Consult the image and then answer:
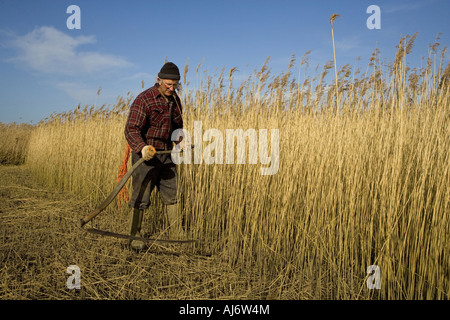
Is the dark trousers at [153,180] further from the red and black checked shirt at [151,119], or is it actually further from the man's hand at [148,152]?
the man's hand at [148,152]

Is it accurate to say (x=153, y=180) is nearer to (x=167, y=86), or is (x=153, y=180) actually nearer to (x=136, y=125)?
(x=136, y=125)

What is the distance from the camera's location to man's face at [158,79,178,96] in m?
2.42

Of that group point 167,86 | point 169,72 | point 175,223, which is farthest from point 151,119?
point 175,223

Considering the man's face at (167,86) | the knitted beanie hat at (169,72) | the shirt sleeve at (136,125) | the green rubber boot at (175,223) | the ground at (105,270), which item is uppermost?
the knitted beanie hat at (169,72)

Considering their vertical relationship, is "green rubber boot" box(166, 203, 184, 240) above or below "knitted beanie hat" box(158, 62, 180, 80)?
below

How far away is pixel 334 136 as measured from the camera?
6.99ft

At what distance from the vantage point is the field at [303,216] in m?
1.71

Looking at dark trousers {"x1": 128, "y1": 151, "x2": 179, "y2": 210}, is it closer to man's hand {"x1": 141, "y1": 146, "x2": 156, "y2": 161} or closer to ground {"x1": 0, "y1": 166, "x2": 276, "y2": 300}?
man's hand {"x1": 141, "y1": 146, "x2": 156, "y2": 161}

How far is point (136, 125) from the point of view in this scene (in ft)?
7.82

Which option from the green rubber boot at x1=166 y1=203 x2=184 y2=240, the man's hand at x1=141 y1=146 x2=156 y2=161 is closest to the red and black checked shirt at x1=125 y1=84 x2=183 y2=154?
the man's hand at x1=141 y1=146 x2=156 y2=161

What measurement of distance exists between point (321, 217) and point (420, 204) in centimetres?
62

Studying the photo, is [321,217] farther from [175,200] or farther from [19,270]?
[19,270]

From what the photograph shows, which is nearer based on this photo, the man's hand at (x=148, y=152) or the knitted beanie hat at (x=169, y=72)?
the man's hand at (x=148, y=152)

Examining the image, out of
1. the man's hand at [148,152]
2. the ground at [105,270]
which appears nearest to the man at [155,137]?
the man's hand at [148,152]
